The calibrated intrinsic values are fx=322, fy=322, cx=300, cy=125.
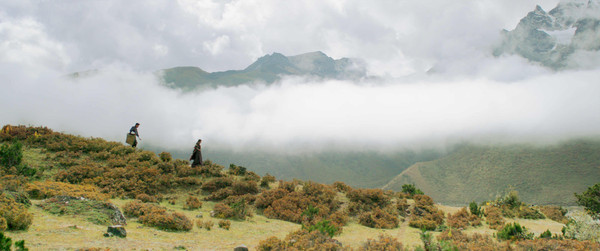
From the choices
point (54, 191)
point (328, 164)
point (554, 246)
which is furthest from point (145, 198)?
point (328, 164)

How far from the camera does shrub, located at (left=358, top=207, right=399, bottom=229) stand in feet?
54.2

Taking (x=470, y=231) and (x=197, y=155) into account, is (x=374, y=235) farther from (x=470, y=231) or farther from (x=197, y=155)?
(x=197, y=155)

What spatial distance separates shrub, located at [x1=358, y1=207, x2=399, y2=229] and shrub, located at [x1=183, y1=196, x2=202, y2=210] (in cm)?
839

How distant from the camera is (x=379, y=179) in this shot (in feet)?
523

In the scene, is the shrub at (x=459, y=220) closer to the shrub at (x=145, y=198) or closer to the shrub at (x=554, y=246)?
the shrub at (x=554, y=246)

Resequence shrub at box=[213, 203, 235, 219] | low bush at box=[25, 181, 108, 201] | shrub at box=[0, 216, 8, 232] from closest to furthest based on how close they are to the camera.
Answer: shrub at box=[0, 216, 8, 232] → low bush at box=[25, 181, 108, 201] → shrub at box=[213, 203, 235, 219]

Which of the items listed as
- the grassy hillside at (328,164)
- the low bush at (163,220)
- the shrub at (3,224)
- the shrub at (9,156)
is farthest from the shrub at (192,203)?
the grassy hillside at (328,164)

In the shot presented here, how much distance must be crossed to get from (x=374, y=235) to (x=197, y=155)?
13152 millimetres

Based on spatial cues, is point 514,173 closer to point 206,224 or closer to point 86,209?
point 206,224

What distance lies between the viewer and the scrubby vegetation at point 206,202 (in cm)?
1098

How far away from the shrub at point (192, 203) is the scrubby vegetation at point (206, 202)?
50 millimetres

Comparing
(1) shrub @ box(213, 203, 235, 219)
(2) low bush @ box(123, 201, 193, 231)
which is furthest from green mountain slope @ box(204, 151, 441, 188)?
(2) low bush @ box(123, 201, 193, 231)

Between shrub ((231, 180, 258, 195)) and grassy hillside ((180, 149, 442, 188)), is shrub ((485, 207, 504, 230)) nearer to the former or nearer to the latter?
shrub ((231, 180, 258, 195))

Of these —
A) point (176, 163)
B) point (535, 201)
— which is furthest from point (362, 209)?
point (535, 201)
